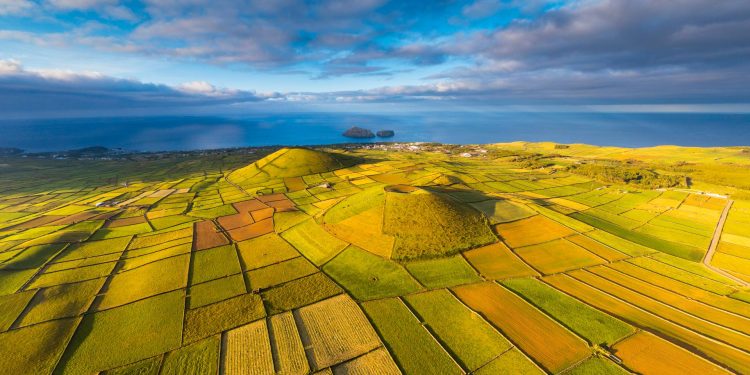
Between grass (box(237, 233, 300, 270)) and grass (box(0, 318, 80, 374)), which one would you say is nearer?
grass (box(0, 318, 80, 374))

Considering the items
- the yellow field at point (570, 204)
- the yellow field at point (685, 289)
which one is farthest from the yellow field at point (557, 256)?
the yellow field at point (570, 204)

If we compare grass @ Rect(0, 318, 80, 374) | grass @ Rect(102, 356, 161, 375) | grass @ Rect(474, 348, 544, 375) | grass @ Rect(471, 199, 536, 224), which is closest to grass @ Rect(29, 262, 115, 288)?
grass @ Rect(0, 318, 80, 374)

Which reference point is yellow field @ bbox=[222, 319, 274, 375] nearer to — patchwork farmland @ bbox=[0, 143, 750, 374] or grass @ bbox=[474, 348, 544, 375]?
patchwork farmland @ bbox=[0, 143, 750, 374]

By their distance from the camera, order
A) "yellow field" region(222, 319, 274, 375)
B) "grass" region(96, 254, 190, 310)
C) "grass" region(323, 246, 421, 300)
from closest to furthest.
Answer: "yellow field" region(222, 319, 274, 375)
"grass" region(96, 254, 190, 310)
"grass" region(323, 246, 421, 300)

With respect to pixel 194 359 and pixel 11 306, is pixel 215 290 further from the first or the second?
pixel 11 306

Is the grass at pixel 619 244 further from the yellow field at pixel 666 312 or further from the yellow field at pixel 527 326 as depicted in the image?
the yellow field at pixel 527 326

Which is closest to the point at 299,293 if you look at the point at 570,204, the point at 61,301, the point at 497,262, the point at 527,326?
the point at 527,326
